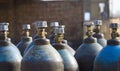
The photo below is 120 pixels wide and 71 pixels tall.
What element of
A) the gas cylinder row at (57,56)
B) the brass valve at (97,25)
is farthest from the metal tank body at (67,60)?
the brass valve at (97,25)

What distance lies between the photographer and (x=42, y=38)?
1.79 metres

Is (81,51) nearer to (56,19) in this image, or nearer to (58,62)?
(58,62)

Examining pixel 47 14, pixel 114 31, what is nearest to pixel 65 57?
pixel 114 31

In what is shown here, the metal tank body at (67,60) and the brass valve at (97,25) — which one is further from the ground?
the brass valve at (97,25)

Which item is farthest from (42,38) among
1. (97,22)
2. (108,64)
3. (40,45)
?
(97,22)

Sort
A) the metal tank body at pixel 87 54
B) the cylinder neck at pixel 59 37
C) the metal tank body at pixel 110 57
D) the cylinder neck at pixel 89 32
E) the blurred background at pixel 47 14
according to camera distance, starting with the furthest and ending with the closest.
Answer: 1. the blurred background at pixel 47 14
2. the cylinder neck at pixel 89 32
3. the metal tank body at pixel 87 54
4. the cylinder neck at pixel 59 37
5. the metal tank body at pixel 110 57

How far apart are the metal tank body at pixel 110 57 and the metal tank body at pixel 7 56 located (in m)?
0.41

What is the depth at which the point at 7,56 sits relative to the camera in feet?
6.18

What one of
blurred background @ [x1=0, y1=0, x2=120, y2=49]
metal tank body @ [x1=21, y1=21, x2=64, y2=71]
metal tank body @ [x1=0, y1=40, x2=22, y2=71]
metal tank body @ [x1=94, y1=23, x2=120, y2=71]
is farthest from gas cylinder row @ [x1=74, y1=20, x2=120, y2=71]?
blurred background @ [x1=0, y1=0, x2=120, y2=49]

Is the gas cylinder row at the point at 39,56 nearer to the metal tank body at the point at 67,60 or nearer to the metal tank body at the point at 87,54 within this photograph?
the metal tank body at the point at 67,60

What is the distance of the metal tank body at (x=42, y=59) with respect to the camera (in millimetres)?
1683

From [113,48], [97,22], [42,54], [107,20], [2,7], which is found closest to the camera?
[42,54]

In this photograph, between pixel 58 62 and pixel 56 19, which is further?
pixel 56 19

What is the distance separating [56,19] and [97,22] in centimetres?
344
